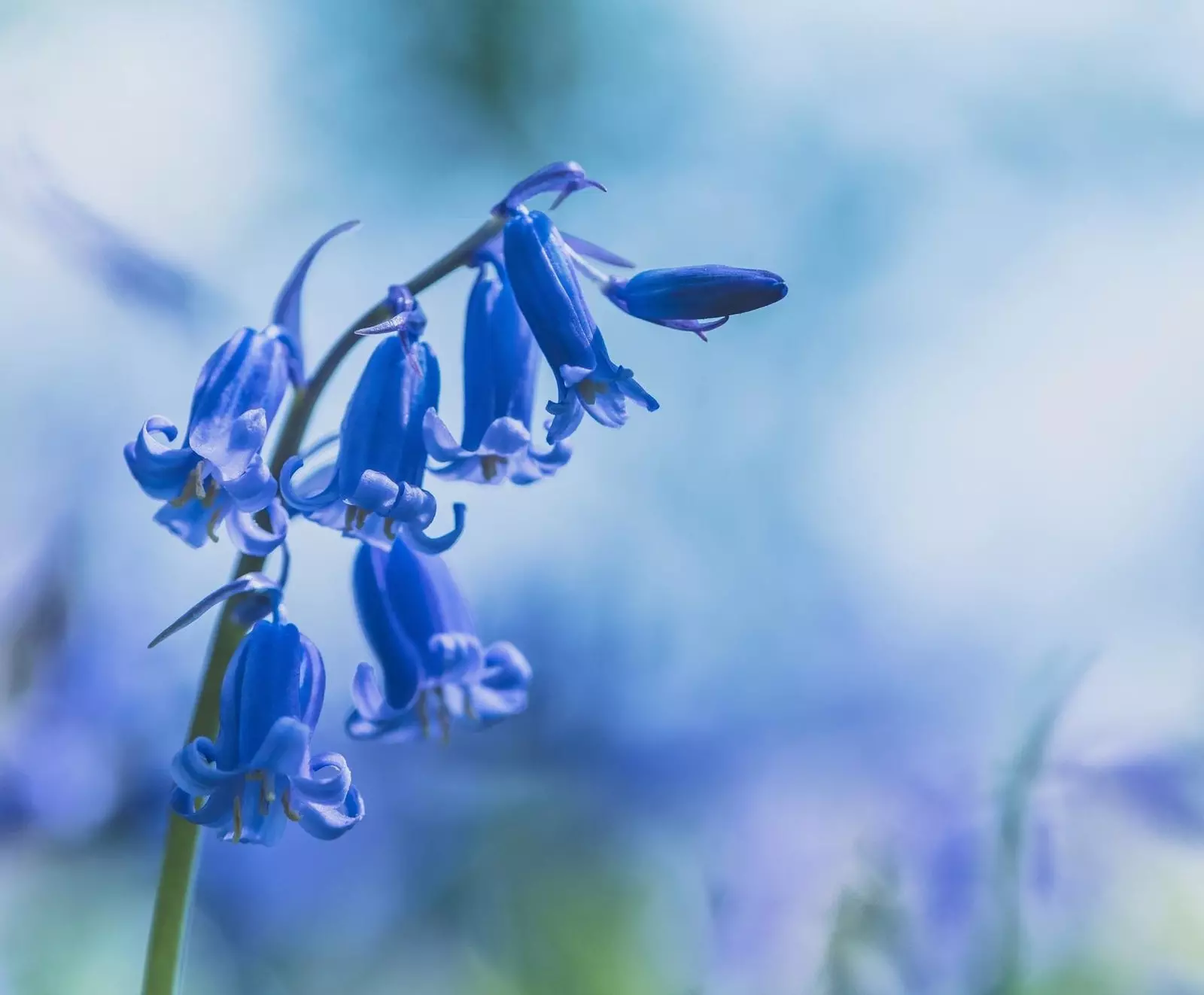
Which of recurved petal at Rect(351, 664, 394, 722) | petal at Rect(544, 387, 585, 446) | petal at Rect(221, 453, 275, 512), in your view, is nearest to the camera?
petal at Rect(221, 453, 275, 512)

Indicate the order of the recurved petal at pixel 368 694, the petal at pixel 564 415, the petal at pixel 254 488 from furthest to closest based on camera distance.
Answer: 1. the recurved petal at pixel 368 694
2. the petal at pixel 564 415
3. the petal at pixel 254 488

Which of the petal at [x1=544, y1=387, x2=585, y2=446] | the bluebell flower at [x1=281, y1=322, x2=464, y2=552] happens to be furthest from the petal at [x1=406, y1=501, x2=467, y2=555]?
the petal at [x1=544, y1=387, x2=585, y2=446]

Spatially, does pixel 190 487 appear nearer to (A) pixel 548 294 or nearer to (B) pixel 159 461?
(B) pixel 159 461

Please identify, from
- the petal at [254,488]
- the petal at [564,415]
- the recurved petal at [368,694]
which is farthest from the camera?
the recurved petal at [368,694]

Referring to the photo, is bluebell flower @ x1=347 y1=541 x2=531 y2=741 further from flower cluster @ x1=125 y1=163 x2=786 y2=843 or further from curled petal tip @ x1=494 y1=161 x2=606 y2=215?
curled petal tip @ x1=494 y1=161 x2=606 y2=215

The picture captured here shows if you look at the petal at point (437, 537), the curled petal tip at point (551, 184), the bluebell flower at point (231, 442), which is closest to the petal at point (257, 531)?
the bluebell flower at point (231, 442)

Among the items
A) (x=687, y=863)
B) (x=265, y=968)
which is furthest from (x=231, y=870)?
(x=687, y=863)

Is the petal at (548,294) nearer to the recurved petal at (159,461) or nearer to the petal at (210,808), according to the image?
the recurved petal at (159,461)
